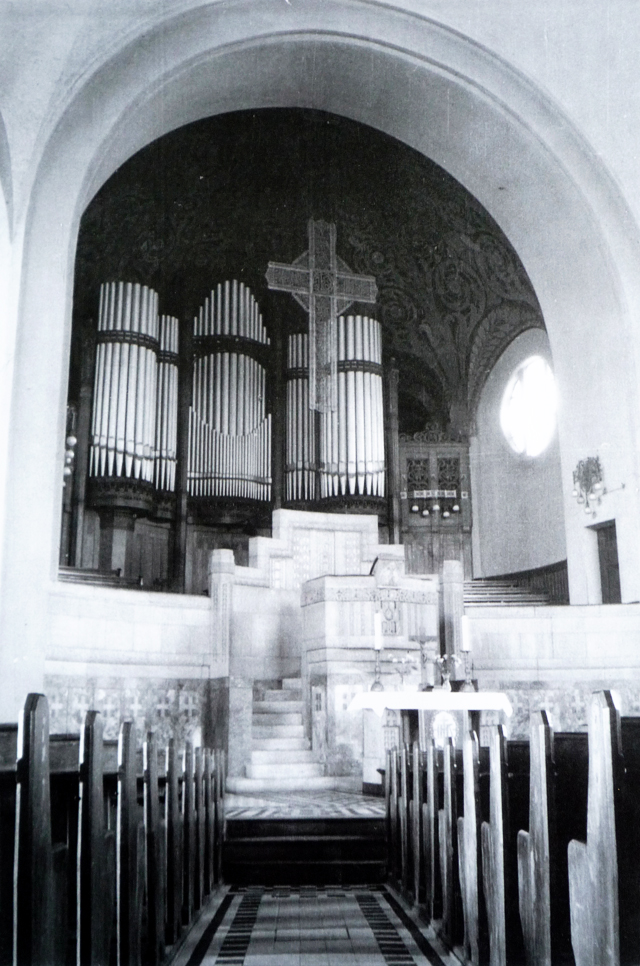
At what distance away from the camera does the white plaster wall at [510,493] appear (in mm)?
11555

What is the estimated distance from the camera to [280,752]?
754 centimetres

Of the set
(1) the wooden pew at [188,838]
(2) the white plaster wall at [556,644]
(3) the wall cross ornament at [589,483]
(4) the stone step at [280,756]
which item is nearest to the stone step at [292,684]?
(4) the stone step at [280,756]

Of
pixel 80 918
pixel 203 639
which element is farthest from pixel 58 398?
pixel 80 918

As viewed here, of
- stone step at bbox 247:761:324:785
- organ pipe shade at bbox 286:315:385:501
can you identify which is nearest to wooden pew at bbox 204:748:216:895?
stone step at bbox 247:761:324:785

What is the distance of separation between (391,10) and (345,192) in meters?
3.50

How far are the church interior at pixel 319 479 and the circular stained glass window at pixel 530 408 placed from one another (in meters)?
0.09

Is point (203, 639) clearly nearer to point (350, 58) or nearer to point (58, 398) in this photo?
point (58, 398)

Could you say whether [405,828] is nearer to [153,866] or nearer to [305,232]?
[153,866]

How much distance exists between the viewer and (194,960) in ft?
9.48

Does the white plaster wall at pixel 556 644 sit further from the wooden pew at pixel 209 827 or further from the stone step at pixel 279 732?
the wooden pew at pixel 209 827

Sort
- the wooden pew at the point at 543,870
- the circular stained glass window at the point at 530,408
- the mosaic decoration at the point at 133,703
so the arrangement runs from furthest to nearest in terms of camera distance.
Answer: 1. the circular stained glass window at the point at 530,408
2. the mosaic decoration at the point at 133,703
3. the wooden pew at the point at 543,870

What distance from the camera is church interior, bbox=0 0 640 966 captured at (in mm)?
2590

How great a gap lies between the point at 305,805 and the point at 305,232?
8928 millimetres

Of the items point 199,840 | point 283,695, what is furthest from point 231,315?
point 199,840
